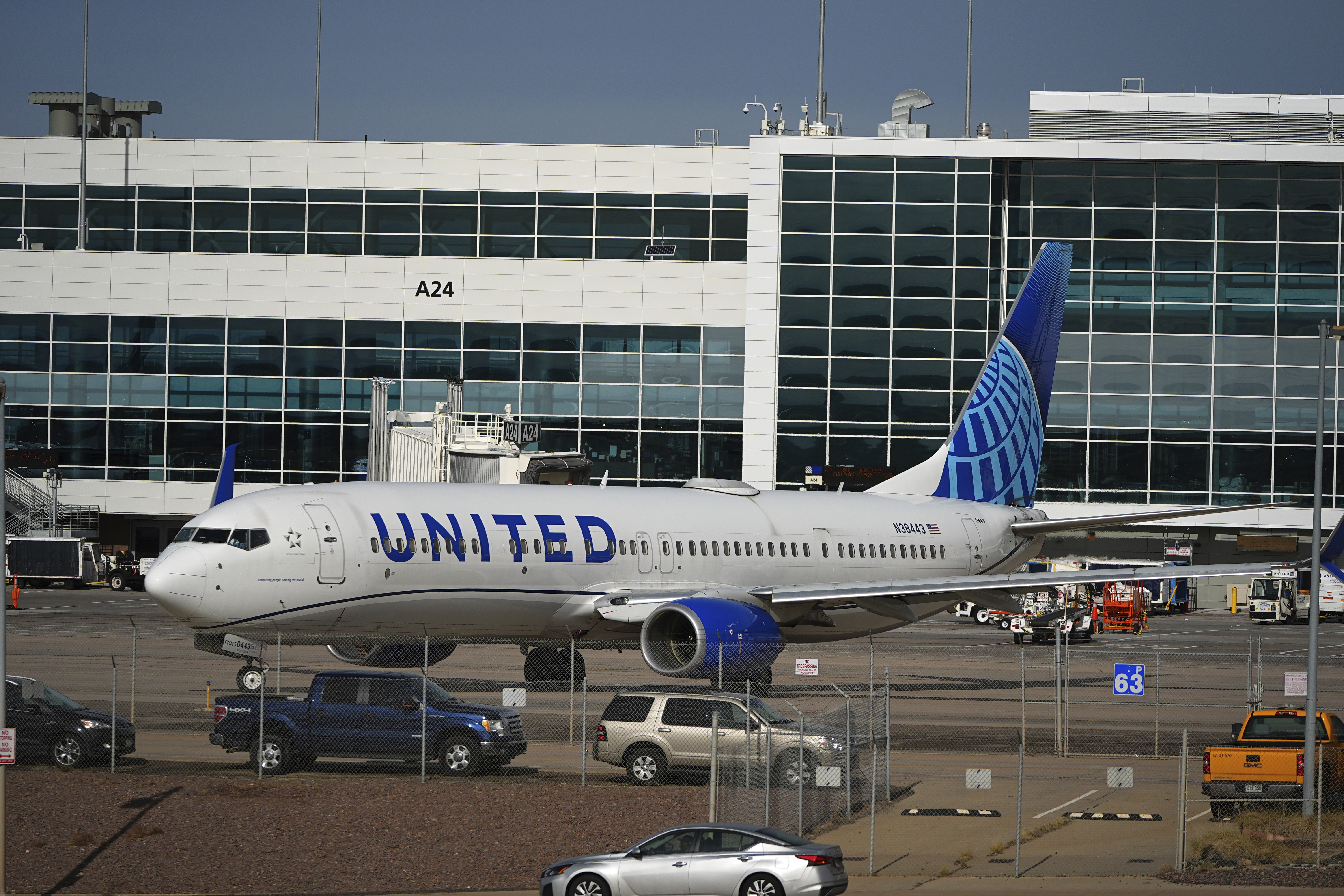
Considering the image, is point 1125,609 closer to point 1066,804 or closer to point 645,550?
point 645,550

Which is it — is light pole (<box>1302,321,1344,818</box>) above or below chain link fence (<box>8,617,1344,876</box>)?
above

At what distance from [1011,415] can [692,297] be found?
96.1ft

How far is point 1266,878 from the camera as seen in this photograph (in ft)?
57.7

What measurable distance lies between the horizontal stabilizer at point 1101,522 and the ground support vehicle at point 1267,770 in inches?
321

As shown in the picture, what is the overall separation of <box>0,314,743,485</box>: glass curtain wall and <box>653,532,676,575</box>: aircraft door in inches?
1395

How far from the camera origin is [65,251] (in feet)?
233

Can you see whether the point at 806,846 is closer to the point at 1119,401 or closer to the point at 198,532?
the point at 198,532

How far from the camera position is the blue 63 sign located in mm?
23938

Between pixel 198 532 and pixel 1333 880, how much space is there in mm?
18903

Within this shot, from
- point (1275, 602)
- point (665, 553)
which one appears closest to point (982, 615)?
point (1275, 602)

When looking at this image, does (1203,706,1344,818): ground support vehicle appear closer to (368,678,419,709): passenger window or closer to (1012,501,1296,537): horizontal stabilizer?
(1012,501,1296,537): horizontal stabilizer

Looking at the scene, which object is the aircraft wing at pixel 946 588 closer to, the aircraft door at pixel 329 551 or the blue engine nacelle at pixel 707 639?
the blue engine nacelle at pixel 707 639

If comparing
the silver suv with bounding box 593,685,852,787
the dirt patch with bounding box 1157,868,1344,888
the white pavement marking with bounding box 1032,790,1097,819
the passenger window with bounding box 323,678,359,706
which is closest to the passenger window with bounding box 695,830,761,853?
the silver suv with bounding box 593,685,852,787

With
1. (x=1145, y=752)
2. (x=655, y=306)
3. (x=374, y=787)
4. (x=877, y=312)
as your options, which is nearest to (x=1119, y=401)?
(x=877, y=312)
